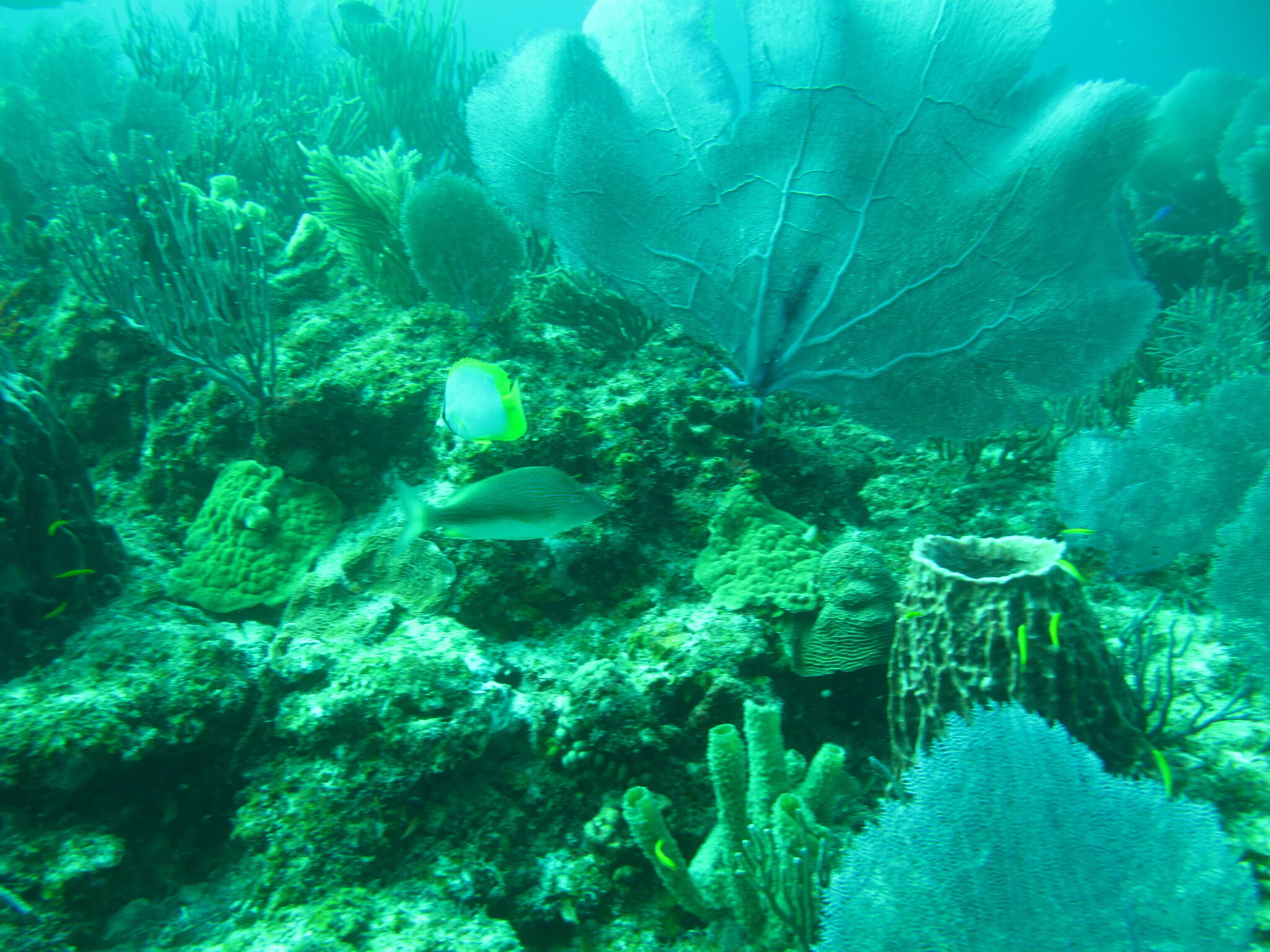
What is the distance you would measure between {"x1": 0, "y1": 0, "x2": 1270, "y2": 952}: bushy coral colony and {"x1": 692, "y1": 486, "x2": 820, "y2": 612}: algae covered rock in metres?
0.02

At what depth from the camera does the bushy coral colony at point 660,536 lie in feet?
5.88

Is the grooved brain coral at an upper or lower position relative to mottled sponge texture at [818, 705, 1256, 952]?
upper

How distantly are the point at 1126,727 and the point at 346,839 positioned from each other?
253 cm

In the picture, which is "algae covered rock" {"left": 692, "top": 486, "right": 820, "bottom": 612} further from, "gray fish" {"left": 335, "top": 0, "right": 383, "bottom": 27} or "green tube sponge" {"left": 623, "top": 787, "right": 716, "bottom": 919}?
"gray fish" {"left": 335, "top": 0, "right": 383, "bottom": 27}

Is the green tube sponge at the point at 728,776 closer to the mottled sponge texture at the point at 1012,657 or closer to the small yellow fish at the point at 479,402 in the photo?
the mottled sponge texture at the point at 1012,657

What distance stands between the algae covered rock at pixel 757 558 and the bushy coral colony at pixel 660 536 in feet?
0.08

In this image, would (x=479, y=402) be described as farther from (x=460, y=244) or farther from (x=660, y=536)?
(x=460, y=244)

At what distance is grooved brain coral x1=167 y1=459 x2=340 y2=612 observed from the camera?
3025mm

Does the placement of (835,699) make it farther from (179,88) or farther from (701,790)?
(179,88)

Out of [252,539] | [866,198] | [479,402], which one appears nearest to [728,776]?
[479,402]

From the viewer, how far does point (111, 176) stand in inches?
201

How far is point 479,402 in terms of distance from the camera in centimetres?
214

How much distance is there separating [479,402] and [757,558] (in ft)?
4.42

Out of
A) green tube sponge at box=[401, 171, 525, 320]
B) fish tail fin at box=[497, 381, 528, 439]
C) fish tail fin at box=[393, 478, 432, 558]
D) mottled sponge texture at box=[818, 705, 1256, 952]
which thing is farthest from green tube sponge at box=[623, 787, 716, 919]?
green tube sponge at box=[401, 171, 525, 320]
